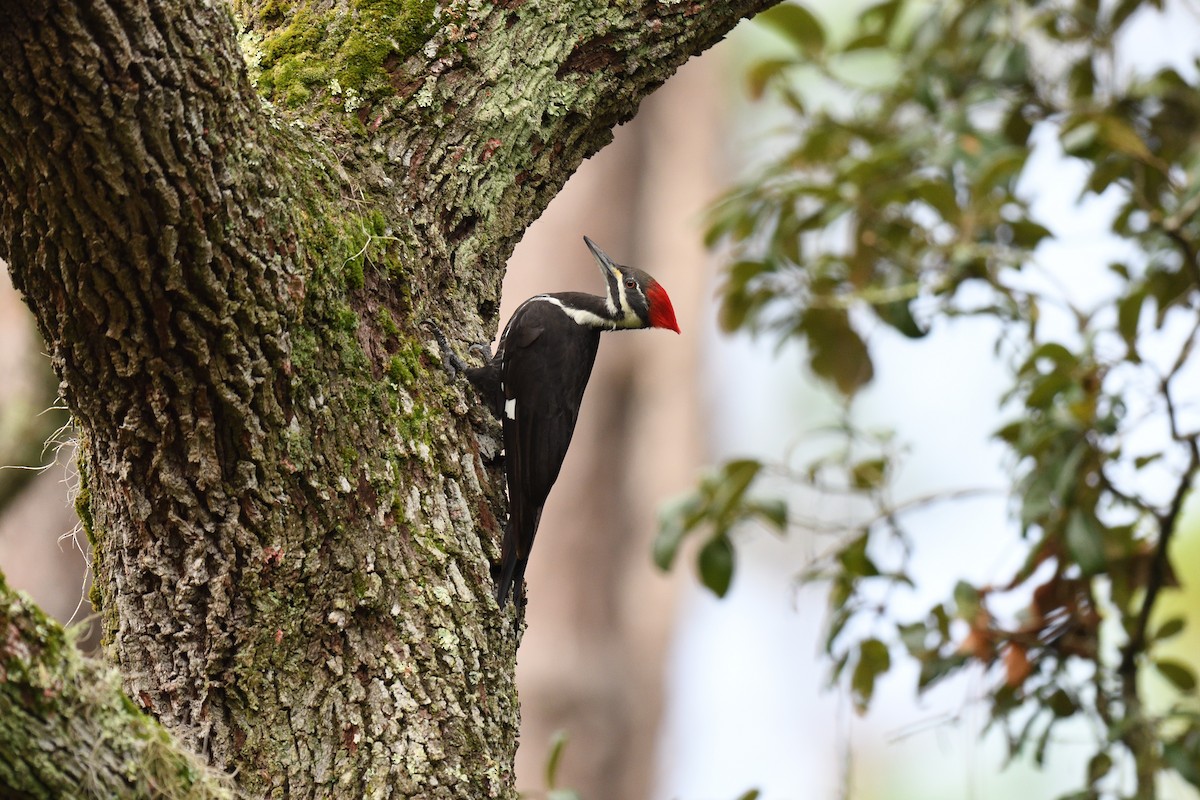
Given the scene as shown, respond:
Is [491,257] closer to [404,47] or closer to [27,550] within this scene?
[404,47]

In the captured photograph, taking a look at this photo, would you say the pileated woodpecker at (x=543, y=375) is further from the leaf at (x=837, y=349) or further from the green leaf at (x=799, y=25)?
the green leaf at (x=799, y=25)

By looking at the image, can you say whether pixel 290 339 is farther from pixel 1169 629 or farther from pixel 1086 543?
pixel 1169 629

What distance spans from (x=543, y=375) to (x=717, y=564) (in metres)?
0.69

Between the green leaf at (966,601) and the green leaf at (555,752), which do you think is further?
the green leaf at (966,601)

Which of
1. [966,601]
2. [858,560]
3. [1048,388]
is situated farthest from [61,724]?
[1048,388]

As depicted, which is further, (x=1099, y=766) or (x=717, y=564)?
(x=717, y=564)

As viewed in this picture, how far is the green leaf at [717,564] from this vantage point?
9.10 feet

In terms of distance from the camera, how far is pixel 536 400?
2.98 m

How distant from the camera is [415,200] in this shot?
2166mm

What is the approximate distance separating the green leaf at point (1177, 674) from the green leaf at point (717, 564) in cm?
102

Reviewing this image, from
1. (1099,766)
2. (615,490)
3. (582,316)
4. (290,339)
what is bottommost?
(1099,766)

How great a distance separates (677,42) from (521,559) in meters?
1.06

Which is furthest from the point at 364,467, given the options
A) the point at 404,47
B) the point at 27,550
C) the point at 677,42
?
Answer: the point at 27,550

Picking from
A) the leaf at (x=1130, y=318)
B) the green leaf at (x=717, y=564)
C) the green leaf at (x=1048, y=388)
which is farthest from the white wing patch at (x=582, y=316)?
the leaf at (x=1130, y=318)
